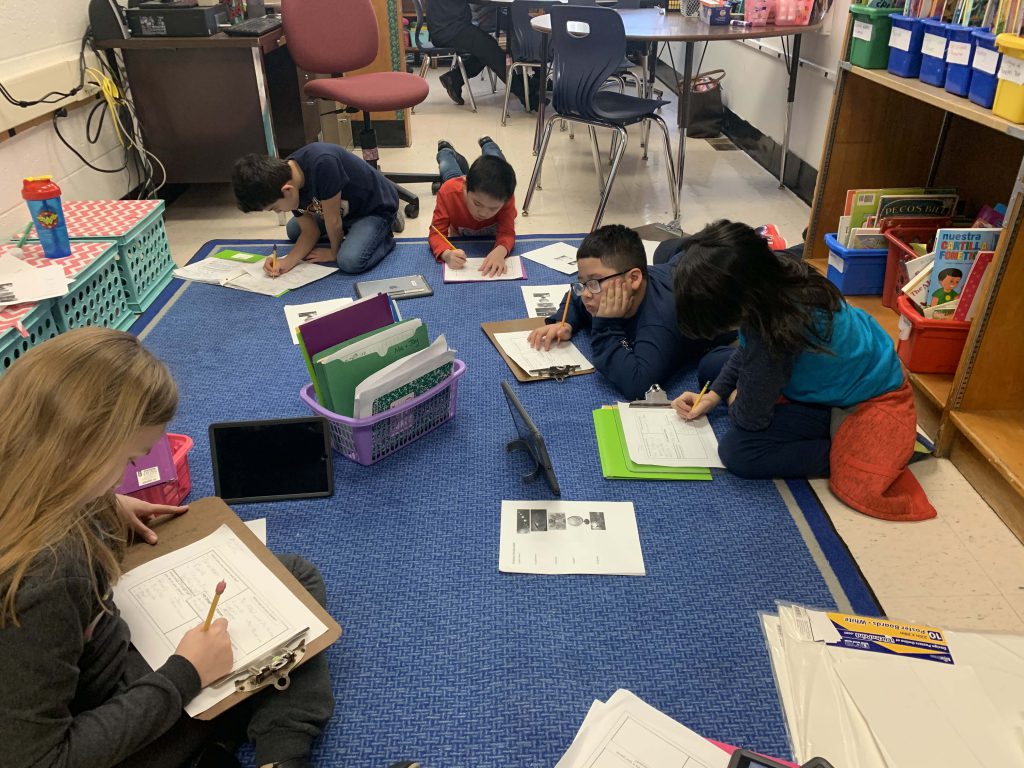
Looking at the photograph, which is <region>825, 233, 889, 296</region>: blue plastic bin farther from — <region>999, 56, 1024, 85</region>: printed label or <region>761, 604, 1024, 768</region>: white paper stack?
<region>761, 604, 1024, 768</region>: white paper stack

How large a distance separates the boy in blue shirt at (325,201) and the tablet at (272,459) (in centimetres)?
114

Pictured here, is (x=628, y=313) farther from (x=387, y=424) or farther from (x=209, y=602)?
(x=209, y=602)

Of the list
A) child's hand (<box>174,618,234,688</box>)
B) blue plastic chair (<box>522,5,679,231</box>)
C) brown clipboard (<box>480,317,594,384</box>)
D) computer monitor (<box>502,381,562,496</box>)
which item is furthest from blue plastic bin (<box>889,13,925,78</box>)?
child's hand (<box>174,618,234,688</box>)

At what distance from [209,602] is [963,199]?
243 cm

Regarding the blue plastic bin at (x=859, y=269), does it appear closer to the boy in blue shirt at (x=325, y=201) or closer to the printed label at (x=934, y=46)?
the printed label at (x=934, y=46)

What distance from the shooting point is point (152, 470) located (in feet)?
4.86

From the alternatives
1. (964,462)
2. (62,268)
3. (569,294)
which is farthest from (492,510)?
(62,268)

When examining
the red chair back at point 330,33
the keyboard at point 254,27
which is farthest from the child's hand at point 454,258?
the keyboard at point 254,27

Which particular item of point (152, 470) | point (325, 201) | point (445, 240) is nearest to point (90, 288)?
point (325, 201)

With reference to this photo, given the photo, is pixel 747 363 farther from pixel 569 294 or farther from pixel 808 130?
pixel 808 130

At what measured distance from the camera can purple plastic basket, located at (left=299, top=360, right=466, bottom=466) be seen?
5.38ft

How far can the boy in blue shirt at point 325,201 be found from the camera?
2.44 meters

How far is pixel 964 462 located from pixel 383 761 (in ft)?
4.66

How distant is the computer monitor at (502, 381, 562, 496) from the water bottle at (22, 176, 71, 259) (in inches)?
56.4
